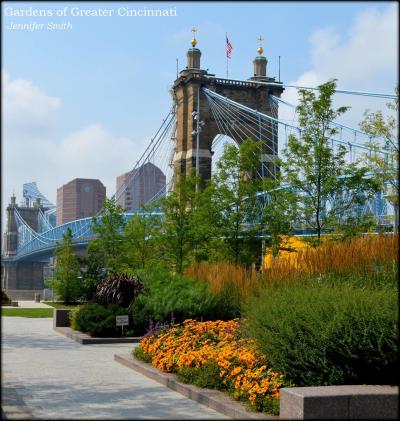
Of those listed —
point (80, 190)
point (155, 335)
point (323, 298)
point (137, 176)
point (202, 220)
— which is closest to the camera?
point (323, 298)

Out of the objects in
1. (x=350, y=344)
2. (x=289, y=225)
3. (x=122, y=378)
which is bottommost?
(x=122, y=378)

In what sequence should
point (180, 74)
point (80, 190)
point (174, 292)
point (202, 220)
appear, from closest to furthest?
point (174, 292) < point (202, 220) < point (180, 74) < point (80, 190)

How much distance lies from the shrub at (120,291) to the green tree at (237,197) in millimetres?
7315

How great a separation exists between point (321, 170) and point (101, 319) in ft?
29.1

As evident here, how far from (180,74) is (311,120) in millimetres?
36181

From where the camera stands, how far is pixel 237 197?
26719 millimetres

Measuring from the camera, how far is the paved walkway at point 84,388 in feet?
26.9

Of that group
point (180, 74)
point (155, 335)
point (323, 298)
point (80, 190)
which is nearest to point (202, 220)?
point (155, 335)

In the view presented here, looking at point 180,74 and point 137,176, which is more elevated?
point 180,74

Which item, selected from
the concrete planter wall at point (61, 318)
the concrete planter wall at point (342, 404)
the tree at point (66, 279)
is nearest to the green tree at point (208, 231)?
the concrete planter wall at point (61, 318)

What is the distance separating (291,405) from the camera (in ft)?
23.5

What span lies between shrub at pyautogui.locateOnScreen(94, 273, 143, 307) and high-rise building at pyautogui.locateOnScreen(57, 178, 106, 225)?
271ft

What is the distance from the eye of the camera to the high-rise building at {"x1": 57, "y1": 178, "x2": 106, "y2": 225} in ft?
348

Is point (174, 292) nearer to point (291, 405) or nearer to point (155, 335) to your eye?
point (155, 335)
